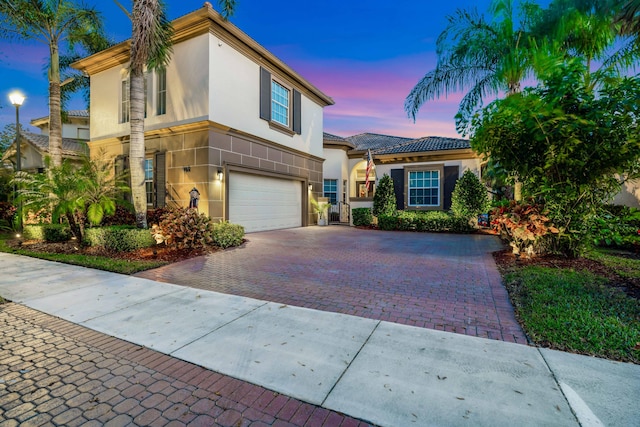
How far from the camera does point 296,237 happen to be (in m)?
11.4

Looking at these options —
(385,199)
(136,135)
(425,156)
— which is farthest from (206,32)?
(425,156)

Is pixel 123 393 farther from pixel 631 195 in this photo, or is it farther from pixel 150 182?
pixel 631 195

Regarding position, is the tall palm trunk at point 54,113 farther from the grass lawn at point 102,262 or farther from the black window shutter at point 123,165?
the grass lawn at point 102,262

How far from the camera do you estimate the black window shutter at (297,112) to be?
567 inches

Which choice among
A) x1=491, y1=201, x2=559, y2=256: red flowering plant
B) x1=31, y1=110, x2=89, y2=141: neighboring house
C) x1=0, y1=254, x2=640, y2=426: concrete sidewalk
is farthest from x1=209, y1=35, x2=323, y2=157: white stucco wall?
x1=31, y1=110, x2=89, y2=141: neighboring house

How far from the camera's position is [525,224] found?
21.0ft

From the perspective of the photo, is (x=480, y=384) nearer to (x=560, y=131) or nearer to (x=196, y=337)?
(x=196, y=337)

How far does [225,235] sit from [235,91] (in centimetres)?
557

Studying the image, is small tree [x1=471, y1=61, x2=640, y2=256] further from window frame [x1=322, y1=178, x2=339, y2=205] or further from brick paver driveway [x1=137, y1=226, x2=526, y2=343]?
window frame [x1=322, y1=178, x2=339, y2=205]

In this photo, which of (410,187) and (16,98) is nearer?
(16,98)

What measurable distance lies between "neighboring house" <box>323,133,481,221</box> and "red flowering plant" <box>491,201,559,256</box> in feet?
30.6

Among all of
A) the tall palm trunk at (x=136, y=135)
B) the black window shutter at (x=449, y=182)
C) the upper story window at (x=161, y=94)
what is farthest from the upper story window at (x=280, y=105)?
the black window shutter at (x=449, y=182)

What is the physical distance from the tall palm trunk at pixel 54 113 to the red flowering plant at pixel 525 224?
1361 cm

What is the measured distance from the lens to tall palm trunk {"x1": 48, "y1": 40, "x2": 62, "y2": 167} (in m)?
10.3
